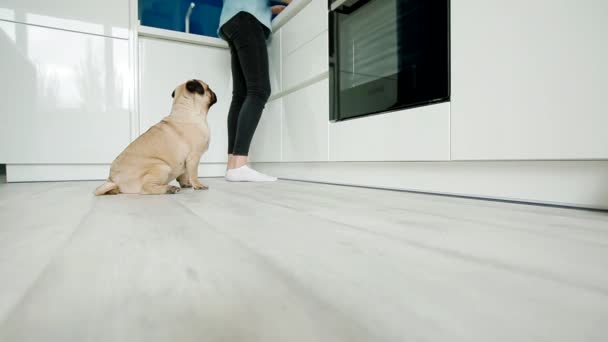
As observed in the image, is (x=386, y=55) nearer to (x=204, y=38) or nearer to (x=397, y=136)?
(x=397, y=136)

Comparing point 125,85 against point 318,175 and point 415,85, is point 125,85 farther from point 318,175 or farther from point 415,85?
point 415,85

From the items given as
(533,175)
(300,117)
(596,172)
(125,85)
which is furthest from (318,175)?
(125,85)

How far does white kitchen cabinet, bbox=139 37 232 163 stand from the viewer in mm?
2602

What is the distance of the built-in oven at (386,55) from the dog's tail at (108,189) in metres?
Answer: 1.13

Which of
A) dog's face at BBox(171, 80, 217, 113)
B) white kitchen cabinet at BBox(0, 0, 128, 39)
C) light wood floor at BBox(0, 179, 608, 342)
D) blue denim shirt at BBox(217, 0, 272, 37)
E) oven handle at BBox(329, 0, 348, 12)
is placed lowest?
light wood floor at BBox(0, 179, 608, 342)

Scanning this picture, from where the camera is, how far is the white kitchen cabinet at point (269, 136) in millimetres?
2447

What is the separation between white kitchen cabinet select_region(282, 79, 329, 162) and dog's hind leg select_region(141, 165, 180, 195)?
90cm

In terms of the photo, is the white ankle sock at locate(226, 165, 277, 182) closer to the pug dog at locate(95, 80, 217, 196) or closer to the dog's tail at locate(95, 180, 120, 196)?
the pug dog at locate(95, 80, 217, 196)

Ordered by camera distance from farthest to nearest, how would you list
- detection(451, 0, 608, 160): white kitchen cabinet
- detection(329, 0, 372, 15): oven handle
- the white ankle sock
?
1. the white ankle sock
2. detection(329, 0, 372, 15): oven handle
3. detection(451, 0, 608, 160): white kitchen cabinet

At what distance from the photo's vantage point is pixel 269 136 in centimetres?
258

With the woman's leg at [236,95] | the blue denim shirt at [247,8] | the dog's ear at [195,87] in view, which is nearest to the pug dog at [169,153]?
the dog's ear at [195,87]

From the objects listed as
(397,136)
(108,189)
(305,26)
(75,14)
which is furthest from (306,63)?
(75,14)

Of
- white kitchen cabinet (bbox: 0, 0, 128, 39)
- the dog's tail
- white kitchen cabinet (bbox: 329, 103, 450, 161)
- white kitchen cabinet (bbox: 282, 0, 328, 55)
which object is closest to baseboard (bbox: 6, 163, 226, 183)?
white kitchen cabinet (bbox: 0, 0, 128, 39)

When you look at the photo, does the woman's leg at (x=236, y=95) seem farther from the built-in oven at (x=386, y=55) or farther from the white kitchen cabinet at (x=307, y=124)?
the built-in oven at (x=386, y=55)
